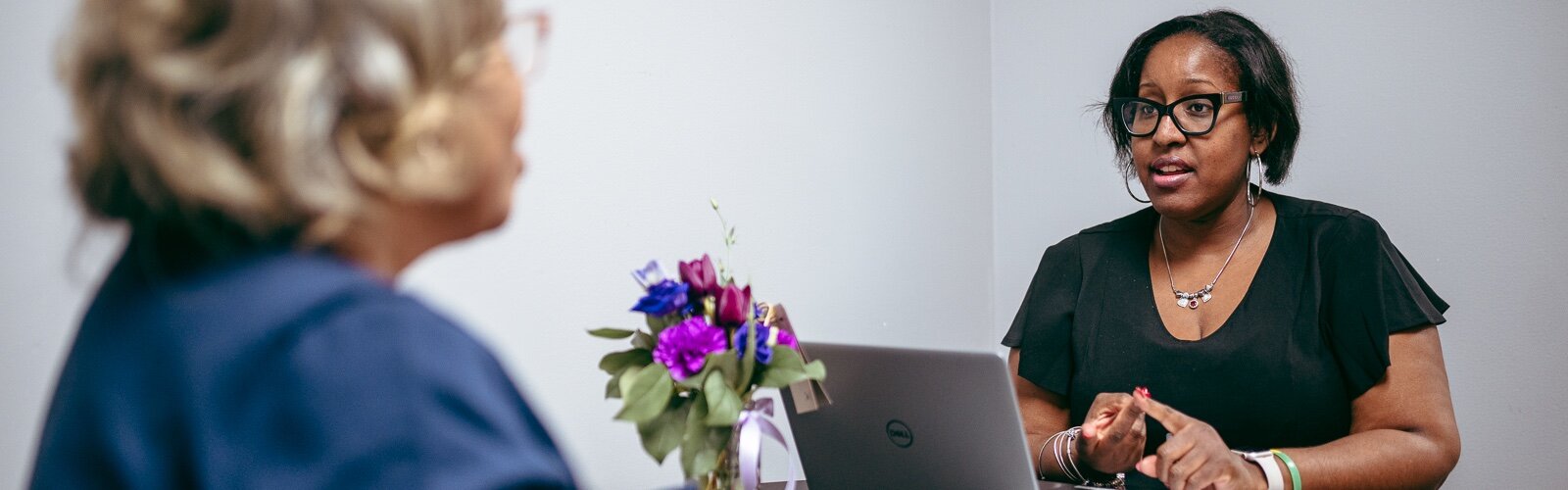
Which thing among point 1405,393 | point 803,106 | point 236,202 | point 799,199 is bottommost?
point 1405,393

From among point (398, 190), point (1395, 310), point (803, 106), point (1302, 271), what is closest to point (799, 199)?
point (803, 106)

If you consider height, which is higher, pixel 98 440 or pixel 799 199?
pixel 799 199

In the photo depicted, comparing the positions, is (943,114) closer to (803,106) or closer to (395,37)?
(803,106)

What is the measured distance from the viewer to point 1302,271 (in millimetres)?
1791

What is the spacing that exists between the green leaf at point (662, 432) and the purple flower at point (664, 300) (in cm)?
11

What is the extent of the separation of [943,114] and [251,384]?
2504 mm

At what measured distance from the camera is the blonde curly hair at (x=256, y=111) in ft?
1.71

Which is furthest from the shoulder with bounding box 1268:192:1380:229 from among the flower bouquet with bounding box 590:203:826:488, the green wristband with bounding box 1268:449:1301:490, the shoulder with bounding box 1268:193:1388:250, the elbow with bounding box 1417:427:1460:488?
the flower bouquet with bounding box 590:203:826:488

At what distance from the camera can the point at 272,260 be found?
1.77ft

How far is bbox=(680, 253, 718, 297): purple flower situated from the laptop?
18 cm

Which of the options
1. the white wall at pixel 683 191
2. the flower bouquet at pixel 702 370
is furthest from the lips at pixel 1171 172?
the flower bouquet at pixel 702 370

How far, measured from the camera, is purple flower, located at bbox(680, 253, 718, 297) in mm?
1248

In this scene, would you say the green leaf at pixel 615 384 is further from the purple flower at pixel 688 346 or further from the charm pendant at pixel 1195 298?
the charm pendant at pixel 1195 298

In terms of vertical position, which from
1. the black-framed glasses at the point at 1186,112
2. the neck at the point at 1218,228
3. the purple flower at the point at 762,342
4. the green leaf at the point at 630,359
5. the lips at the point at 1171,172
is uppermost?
the black-framed glasses at the point at 1186,112
